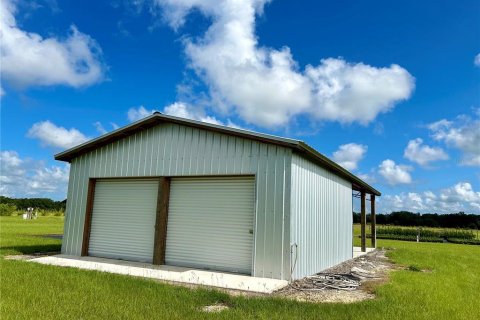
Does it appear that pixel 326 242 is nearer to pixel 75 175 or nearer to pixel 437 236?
pixel 75 175

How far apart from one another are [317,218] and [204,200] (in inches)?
132

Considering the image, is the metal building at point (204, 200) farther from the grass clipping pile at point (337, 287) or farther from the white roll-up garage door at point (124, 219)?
the grass clipping pile at point (337, 287)

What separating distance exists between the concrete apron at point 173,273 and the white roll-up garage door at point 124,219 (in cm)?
49

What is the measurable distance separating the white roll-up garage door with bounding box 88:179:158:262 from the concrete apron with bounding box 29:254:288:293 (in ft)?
1.59

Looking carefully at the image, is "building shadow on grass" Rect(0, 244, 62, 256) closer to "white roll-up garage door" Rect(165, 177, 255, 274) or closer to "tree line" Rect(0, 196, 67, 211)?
"white roll-up garage door" Rect(165, 177, 255, 274)

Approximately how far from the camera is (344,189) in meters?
14.6

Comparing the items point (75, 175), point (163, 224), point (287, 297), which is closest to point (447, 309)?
point (287, 297)

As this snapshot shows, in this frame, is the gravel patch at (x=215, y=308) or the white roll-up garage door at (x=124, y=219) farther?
the white roll-up garage door at (x=124, y=219)

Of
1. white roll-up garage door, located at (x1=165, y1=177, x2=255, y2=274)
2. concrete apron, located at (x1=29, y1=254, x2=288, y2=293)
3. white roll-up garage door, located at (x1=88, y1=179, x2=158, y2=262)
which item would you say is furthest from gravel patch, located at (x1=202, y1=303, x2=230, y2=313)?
white roll-up garage door, located at (x1=88, y1=179, x2=158, y2=262)

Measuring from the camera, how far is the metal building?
30.8 feet

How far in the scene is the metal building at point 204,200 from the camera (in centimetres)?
938

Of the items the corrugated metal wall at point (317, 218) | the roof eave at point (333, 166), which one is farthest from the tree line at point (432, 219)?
the corrugated metal wall at point (317, 218)

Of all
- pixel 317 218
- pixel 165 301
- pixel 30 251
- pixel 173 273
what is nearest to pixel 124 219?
pixel 173 273

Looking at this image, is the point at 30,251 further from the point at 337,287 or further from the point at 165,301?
the point at 337,287
